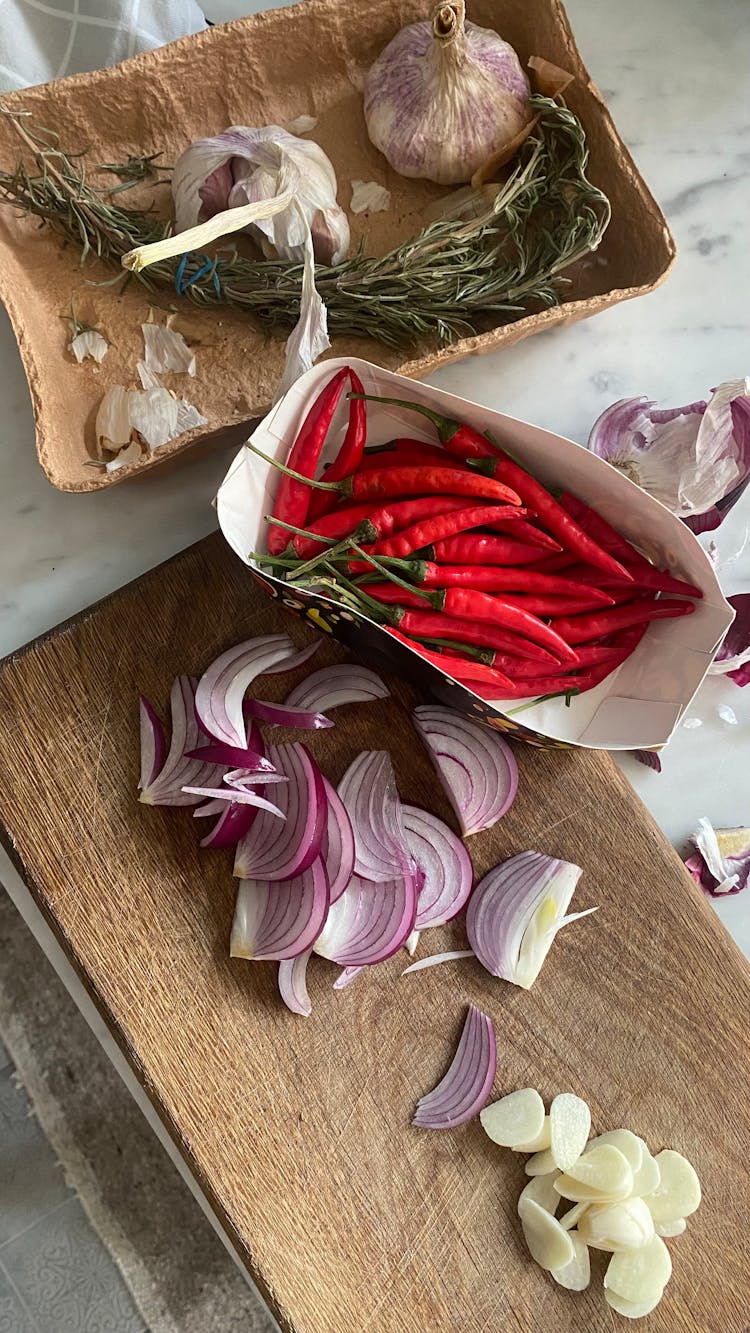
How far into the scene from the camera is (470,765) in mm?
1048

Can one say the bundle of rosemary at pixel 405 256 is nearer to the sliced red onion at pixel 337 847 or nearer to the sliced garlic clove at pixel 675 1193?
the sliced red onion at pixel 337 847

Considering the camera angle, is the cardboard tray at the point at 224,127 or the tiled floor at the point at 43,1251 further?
the tiled floor at the point at 43,1251

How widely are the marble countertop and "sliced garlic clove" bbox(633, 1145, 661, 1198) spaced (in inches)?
10.8

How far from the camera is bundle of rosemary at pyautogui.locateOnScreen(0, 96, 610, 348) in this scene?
1.03 metres

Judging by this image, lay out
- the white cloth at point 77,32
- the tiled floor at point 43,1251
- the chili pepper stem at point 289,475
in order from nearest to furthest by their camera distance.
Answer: the chili pepper stem at point 289,475 → the white cloth at point 77,32 → the tiled floor at point 43,1251

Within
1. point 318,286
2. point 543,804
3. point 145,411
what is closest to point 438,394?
point 318,286

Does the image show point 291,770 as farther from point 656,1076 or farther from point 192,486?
point 656,1076

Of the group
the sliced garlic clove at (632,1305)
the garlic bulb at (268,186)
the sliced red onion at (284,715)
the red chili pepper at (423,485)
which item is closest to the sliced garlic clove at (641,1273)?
the sliced garlic clove at (632,1305)

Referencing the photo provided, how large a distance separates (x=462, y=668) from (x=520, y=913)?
279 mm

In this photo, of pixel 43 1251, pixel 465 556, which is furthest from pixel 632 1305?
pixel 43 1251

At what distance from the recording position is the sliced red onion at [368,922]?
1.02 meters

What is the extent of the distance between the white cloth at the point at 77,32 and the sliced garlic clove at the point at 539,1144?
4.07 feet

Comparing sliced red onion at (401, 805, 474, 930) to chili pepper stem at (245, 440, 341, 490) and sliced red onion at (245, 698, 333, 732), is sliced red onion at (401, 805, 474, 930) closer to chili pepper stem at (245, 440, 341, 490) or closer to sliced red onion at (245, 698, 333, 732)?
sliced red onion at (245, 698, 333, 732)

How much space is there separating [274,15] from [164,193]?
0.21 meters
